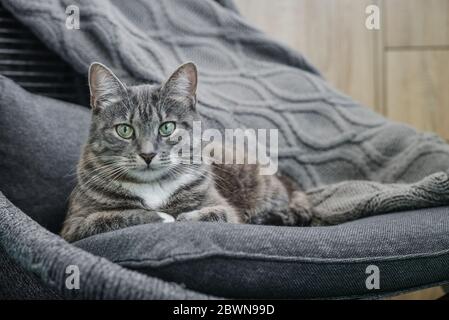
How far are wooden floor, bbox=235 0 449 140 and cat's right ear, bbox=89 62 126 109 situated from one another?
3.22 ft

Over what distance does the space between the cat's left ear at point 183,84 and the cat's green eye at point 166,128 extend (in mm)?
63

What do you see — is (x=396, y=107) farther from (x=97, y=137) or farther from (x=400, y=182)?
(x=97, y=137)

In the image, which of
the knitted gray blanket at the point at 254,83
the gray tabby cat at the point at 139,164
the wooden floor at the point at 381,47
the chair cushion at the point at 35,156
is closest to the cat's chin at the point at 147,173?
the gray tabby cat at the point at 139,164

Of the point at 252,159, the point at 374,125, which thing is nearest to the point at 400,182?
the point at 374,125

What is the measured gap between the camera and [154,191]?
110cm

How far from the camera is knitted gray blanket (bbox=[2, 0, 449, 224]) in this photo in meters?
1.47

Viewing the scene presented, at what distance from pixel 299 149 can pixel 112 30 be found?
657mm

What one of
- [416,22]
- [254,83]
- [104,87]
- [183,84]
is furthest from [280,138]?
[416,22]

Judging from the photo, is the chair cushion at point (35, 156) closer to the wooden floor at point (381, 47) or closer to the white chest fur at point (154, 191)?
the white chest fur at point (154, 191)

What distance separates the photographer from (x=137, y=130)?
107 cm

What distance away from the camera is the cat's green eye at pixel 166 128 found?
42.7 inches

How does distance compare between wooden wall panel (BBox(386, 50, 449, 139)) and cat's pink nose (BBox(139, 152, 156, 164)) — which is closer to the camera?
cat's pink nose (BBox(139, 152, 156, 164))

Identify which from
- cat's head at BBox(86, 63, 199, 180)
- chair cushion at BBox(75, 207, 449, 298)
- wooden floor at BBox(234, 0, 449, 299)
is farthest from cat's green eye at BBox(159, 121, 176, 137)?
wooden floor at BBox(234, 0, 449, 299)

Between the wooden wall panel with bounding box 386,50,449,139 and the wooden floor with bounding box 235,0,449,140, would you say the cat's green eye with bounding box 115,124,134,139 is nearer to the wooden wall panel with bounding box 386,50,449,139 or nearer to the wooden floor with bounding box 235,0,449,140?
the wooden floor with bounding box 235,0,449,140
